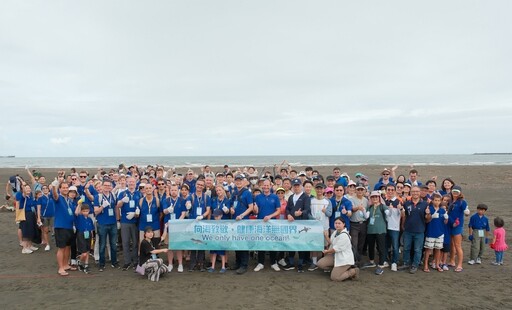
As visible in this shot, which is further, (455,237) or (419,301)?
(455,237)

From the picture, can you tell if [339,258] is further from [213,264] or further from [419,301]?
[213,264]

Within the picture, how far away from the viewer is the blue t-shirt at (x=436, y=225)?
707cm

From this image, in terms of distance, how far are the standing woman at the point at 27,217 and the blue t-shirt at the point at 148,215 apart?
4.03 meters

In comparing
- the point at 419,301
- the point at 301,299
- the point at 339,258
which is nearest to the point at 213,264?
the point at 301,299

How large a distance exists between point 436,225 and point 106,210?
7.44 meters

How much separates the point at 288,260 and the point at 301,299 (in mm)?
1763

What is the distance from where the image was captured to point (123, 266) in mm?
7434

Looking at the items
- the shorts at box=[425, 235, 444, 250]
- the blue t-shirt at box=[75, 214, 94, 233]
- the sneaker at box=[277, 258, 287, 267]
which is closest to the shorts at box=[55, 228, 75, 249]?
the blue t-shirt at box=[75, 214, 94, 233]

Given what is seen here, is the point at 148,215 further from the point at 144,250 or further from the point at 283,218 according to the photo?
the point at 283,218

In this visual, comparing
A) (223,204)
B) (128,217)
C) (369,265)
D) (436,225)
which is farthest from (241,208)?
(436,225)

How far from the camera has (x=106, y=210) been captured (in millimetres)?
7234

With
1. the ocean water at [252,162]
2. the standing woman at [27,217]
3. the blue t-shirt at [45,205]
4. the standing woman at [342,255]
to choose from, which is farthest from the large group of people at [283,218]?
the ocean water at [252,162]

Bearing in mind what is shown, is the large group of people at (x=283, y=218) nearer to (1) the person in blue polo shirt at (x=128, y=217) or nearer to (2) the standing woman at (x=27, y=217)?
(1) the person in blue polo shirt at (x=128, y=217)

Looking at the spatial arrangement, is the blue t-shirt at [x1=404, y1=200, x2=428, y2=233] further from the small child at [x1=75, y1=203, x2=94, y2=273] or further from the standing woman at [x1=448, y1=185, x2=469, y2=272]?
the small child at [x1=75, y1=203, x2=94, y2=273]
